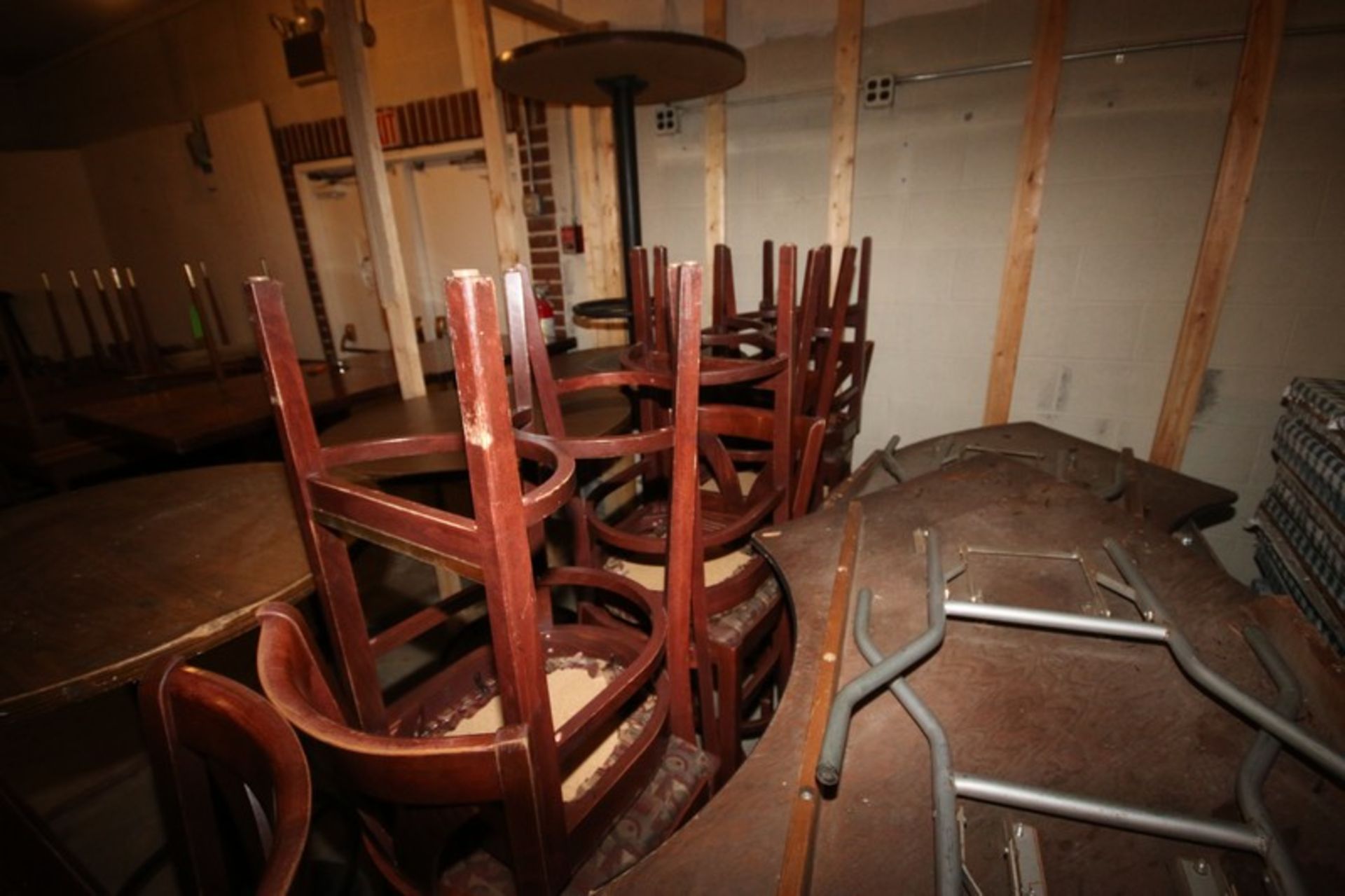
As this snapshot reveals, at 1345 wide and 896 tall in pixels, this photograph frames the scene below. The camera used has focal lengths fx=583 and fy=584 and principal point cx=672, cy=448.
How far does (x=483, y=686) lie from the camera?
1191 millimetres

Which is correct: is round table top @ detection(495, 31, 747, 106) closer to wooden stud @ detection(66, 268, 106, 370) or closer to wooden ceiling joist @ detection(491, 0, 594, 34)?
wooden ceiling joist @ detection(491, 0, 594, 34)

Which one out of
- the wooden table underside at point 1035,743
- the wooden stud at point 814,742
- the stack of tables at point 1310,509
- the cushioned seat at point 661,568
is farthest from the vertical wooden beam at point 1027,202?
the wooden stud at point 814,742

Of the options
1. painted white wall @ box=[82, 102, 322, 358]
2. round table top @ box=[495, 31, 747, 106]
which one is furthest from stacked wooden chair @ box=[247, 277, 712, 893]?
painted white wall @ box=[82, 102, 322, 358]

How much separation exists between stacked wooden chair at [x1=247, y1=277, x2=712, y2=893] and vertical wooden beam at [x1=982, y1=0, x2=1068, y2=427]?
213 cm

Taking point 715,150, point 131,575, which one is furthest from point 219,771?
point 715,150

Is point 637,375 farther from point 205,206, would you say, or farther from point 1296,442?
point 205,206

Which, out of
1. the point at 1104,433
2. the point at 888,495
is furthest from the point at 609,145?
the point at 1104,433

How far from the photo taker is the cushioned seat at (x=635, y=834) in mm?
866

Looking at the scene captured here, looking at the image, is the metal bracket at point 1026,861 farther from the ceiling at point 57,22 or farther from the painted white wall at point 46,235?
the painted white wall at point 46,235

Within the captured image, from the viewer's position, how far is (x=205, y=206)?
498 cm

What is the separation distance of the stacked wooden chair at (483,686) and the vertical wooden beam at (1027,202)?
213 cm

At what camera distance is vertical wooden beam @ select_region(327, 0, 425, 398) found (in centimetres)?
173

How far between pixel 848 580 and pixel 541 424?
1.06 m

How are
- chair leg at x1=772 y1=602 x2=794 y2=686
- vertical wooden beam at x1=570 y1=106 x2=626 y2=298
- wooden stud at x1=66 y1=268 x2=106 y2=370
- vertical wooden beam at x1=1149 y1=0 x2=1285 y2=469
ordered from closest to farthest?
chair leg at x1=772 y1=602 x2=794 y2=686 → vertical wooden beam at x1=1149 y1=0 x2=1285 y2=469 → vertical wooden beam at x1=570 y1=106 x2=626 y2=298 → wooden stud at x1=66 y1=268 x2=106 y2=370
